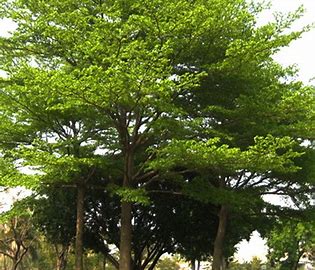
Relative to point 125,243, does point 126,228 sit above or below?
above

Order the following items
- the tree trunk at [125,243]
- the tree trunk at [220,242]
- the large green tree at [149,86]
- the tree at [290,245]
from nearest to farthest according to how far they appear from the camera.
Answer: the large green tree at [149,86], the tree trunk at [125,243], the tree trunk at [220,242], the tree at [290,245]

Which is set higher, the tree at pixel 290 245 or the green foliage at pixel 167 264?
the tree at pixel 290 245

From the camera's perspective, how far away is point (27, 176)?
12969 millimetres

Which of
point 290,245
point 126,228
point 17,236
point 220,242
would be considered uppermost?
point 17,236

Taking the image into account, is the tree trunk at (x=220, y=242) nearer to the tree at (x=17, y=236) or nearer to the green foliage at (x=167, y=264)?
the tree at (x=17, y=236)

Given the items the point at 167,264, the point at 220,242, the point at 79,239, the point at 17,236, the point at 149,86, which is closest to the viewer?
the point at 149,86

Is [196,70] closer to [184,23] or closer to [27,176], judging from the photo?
[184,23]

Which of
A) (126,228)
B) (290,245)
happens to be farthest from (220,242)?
(290,245)

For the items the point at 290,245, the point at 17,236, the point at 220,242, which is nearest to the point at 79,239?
the point at 220,242

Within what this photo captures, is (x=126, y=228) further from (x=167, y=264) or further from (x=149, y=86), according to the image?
(x=167, y=264)

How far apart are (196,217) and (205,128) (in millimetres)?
7266

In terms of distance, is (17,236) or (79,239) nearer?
(79,239)

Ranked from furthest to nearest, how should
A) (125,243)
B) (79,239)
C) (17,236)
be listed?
1. (17,236)
2. (79,239)
3. (125,243)

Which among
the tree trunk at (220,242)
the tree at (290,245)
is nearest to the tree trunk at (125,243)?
the tree trunk at (220,242)
